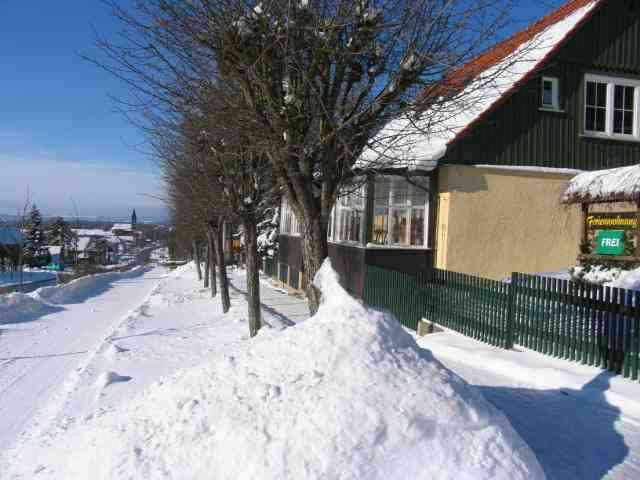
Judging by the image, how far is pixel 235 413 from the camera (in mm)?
4090

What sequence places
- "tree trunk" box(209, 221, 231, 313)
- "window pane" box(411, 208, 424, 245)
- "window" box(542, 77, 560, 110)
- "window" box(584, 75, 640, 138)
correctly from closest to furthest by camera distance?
"window pane" box(411, 208, 424, 245)
"window" box(542, 77, 560, 110)
"window" box(584, 75, 640, 138)
"tree trunk" box(209, 221, 231, 313)

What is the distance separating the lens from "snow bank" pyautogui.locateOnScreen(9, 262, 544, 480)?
367 centimetres

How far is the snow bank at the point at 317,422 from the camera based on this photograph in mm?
3674

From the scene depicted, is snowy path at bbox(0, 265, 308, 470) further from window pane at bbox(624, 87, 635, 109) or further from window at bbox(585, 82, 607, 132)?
window pane at bbox(624, 87, 635, 109)

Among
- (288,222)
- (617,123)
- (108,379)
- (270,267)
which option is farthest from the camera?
(270,267)

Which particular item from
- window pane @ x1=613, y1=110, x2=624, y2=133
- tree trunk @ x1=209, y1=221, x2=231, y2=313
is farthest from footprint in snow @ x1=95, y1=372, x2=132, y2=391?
window pane @ x1=613, y1=110, x2=624, y2=133

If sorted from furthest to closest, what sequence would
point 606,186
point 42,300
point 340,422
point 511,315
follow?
point 42,300 < point 606,186 < point 511,315 < point 340,422

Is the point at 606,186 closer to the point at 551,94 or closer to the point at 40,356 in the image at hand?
the point at 551,94

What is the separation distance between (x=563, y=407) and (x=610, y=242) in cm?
745

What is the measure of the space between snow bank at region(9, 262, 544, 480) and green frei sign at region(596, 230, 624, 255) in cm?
932

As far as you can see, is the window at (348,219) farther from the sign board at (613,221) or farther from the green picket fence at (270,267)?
the green picket fence at (270,267)

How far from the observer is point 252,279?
1173 centimetres

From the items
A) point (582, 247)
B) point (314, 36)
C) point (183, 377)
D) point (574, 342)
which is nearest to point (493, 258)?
point (582, 247)

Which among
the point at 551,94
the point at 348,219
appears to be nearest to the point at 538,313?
the point at 348,219
